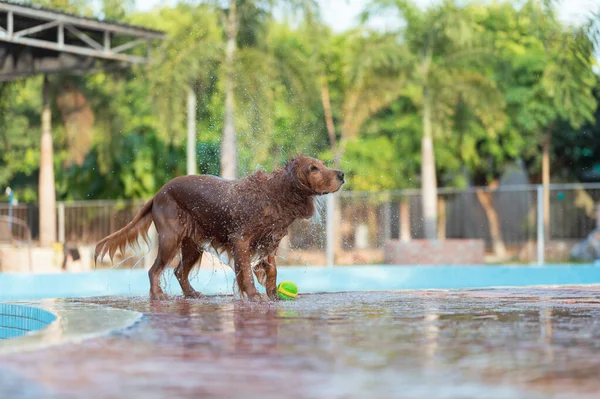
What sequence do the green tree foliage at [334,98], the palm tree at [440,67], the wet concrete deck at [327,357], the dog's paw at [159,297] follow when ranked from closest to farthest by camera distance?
the wet concrete deck at [327,357] → the dog's paw at [159,297] → the green tree foliage at [334,98] → the palm tree at [440,67]

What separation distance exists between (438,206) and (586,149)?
7.62 meters

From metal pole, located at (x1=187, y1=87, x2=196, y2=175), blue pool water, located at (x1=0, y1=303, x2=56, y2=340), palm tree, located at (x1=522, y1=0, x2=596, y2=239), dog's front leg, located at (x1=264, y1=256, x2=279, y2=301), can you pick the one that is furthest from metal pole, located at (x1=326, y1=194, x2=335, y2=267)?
blue pool water, located at (x1=0, y1=303, x2=56, y2=340)

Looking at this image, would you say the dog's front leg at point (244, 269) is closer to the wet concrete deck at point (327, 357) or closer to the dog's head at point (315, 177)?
the dog's head at point (315, 177)

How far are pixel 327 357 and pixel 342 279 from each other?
12746 millimetres

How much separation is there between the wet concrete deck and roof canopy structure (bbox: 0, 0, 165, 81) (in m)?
13.0

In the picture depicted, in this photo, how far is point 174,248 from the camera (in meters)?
8.28

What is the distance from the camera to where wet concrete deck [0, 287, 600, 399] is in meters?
3.38

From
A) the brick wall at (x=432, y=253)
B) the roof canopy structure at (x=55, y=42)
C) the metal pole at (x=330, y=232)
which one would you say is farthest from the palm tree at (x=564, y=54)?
the roof canopy structure at (x=55, y=42)

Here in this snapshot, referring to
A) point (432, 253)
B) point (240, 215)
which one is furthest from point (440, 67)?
point (240, 215)

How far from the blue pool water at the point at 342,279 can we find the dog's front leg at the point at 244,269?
7.53 meters

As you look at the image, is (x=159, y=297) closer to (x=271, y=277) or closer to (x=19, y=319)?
(x=271, y=277)

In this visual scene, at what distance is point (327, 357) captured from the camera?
415 centimetres

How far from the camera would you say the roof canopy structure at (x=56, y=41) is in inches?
722

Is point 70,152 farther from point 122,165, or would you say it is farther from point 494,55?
point 494,55
